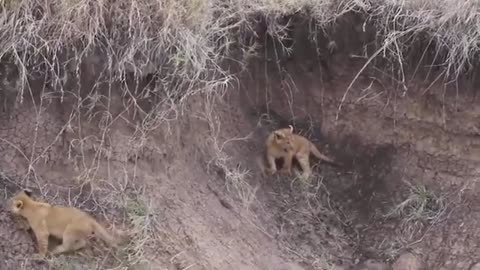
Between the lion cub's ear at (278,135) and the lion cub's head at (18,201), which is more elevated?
the lion cub's head at (18,201)

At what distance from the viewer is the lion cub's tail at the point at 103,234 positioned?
421 centimetres

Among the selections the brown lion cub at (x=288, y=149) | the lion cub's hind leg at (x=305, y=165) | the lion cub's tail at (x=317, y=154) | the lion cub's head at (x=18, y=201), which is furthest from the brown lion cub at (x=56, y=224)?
the lion cub's tail at (x=317, y=154)

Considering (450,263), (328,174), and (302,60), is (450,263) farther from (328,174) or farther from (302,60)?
(302,60)

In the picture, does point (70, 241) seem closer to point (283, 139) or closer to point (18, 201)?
point (18, 201)

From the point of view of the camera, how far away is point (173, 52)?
14.9ft

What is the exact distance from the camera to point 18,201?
13.7ft

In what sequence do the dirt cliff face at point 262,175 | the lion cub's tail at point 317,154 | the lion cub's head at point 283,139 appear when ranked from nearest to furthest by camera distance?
the dirt cliff face at point 262,175 → the lion cub's head at point 283,139 → the lion cub's tail at point 317,154

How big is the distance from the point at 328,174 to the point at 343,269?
615 millimetres

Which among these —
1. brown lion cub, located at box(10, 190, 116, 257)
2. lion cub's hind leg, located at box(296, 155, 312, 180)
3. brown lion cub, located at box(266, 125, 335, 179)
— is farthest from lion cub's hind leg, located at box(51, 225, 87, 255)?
lion cub's hind leg, located at box(296, 155, 312, 180)

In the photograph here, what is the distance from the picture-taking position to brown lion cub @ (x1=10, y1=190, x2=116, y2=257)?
418 centimetres

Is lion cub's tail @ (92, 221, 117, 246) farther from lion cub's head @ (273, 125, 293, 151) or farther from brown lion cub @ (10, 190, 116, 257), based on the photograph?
lion cub's head @ (273, 125, 293, 151)

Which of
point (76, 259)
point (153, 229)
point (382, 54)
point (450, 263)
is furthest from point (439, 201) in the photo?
point (76, 259)

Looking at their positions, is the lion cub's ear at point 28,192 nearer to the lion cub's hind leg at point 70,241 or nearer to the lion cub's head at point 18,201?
the lion cub's head at point 18,201

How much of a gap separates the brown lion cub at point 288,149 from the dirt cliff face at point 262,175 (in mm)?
76
